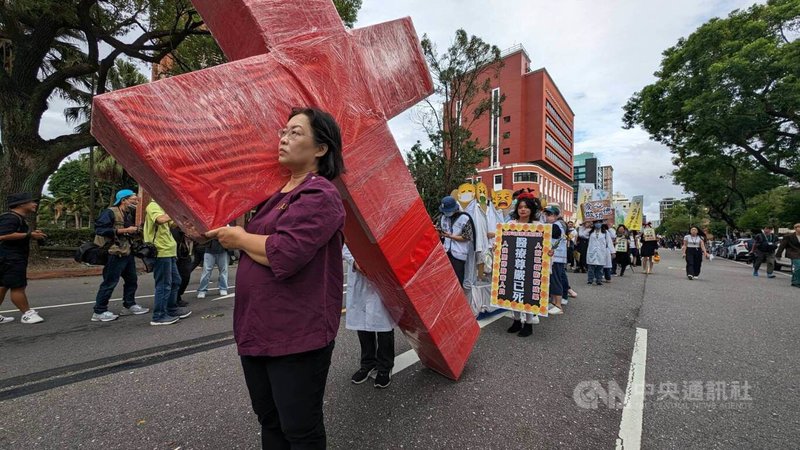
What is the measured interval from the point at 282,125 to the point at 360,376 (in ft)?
7.34

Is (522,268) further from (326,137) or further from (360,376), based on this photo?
(326,137)

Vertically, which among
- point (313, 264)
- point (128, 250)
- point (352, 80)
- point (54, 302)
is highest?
point (352, 80)

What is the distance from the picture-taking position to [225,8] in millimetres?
1589

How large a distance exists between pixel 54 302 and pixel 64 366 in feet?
13.1

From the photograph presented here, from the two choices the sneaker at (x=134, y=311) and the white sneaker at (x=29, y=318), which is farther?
the sneaker at (x=134, y=311)

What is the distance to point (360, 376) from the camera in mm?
2895

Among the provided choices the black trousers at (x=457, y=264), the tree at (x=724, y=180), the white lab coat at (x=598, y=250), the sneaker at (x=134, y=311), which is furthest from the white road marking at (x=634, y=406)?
the tree at (x=724, y=180)

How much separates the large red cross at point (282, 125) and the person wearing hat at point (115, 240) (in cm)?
416

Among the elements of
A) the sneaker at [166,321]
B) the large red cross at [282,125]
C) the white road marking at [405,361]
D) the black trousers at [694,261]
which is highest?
the large red cross at [282,125]

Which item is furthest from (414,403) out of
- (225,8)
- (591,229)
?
(591,229)

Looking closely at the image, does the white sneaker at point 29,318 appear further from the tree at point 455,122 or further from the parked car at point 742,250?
the parked car at point 742,250

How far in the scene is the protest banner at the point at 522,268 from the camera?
417 cm

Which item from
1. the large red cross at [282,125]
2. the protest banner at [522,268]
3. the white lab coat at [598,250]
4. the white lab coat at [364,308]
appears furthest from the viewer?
the white lab coat at [598,250]

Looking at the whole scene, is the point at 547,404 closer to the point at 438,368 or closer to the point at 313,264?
the point at 438,368
